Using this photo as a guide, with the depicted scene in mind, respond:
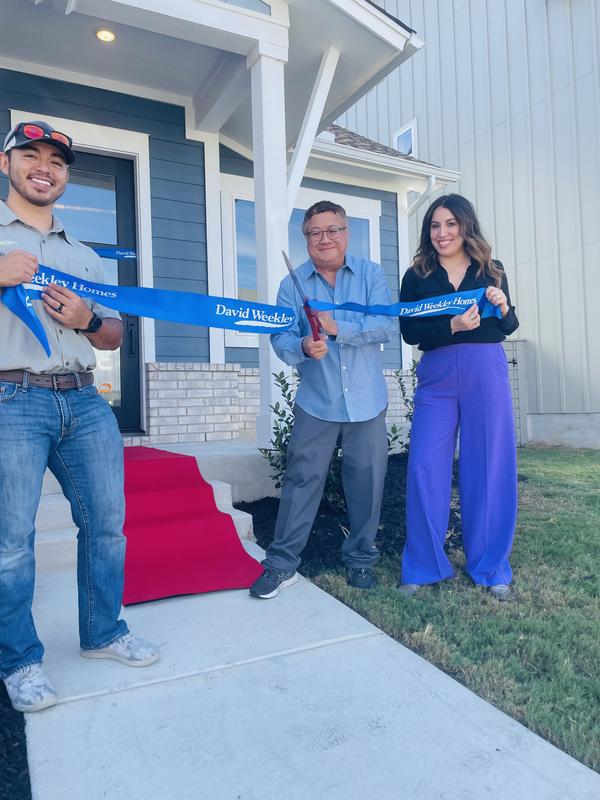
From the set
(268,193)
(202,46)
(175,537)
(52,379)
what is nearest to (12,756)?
(52,379)

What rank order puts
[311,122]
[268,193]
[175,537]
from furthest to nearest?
[311,122]
[268,193]
[175,537]

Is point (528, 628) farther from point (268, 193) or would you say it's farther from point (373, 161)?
point (373, 161)

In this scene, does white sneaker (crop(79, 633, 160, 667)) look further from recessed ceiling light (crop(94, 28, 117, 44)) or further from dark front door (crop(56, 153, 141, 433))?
recessed ceiling light (crop(94, 28, 117, 44))

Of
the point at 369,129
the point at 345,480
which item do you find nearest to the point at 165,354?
the point at 345,480

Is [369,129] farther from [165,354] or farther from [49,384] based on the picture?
[49,384]

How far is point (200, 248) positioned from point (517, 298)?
19.5 feet

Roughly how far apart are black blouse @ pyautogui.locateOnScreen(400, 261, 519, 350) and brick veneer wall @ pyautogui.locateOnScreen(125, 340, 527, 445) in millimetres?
2666

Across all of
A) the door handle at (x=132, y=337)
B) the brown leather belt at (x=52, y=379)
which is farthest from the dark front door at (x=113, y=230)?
the brown leather belt at (x=52, y=379)

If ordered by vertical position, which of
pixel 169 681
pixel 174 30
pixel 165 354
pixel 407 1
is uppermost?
pixel 407 1

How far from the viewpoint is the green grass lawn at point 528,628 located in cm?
180

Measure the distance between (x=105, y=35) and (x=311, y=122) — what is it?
1724 mm

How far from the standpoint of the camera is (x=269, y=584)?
8.86 ft

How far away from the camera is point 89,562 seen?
6.75ft

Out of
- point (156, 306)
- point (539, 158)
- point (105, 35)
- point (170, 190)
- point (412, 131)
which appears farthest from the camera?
point (412, 131)
